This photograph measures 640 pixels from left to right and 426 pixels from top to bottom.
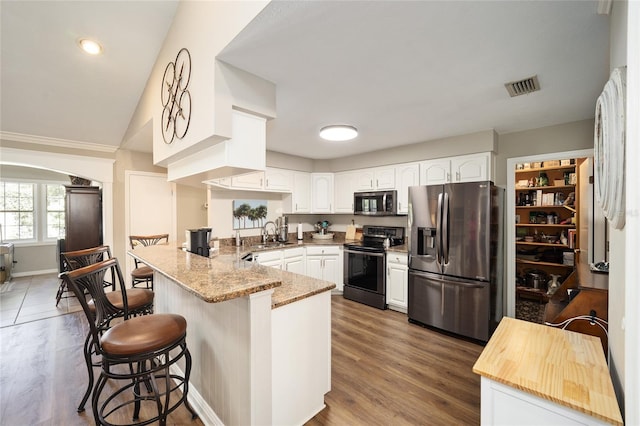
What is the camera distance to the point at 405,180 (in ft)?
13.0

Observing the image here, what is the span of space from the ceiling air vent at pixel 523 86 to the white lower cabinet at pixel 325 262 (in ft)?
9.99

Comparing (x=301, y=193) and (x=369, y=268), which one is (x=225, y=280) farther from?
(x=301, y=193)

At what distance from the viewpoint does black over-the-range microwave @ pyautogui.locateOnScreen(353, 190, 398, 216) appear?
407cm

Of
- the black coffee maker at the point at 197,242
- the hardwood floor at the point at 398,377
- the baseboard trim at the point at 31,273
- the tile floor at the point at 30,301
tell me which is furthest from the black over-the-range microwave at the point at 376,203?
the baseboard trim at the point at 31,273

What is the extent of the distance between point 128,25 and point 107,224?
2.92 meters

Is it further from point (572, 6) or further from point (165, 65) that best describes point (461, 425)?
point (165, 65)

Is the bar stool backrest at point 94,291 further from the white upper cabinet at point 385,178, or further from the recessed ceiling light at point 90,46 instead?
the white upper cabinet at point 385,178

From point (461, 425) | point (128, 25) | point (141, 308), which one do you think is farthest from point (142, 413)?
point (128, 25)

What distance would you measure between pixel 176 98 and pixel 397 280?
3.33 m

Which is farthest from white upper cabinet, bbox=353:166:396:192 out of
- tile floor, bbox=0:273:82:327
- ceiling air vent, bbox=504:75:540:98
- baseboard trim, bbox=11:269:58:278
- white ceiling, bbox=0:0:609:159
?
baseboard trim, bbox=11:269:58:278

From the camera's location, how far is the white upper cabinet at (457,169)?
3275 mm

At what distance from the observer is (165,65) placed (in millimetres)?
2459

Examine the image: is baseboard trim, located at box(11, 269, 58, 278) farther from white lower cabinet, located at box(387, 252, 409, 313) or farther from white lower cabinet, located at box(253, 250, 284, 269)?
white lower cabinet, located at box(387, 252, 409, 313)

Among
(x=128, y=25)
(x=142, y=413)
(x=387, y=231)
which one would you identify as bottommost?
(x=142, y=413)
